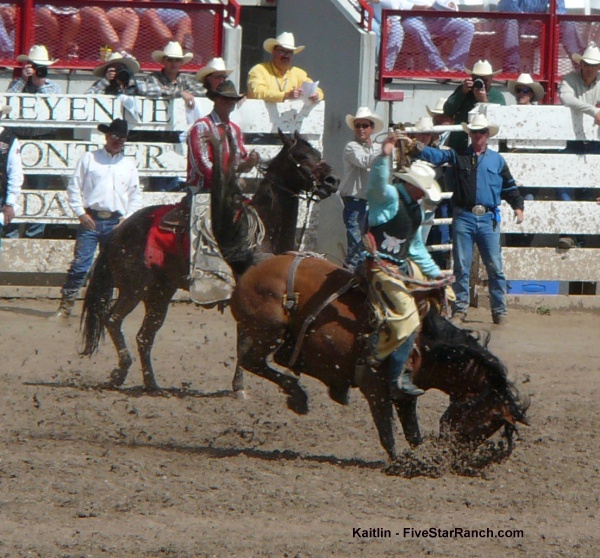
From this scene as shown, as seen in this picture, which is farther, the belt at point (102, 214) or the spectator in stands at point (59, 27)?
the spectator in stands at point (59, 27)

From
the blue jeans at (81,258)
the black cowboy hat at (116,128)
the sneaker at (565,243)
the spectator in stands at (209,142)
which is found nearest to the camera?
the spectator in stands at (209,142)

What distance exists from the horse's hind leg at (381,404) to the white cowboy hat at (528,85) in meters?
6.32

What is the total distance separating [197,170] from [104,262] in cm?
100

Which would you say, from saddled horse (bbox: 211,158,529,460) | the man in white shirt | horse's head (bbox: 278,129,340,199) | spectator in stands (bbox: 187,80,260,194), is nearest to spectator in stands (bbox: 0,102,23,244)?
the man in white shirt

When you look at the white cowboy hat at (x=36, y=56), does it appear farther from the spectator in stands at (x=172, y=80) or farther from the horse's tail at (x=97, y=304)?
the horse's tail at (x=97, y=304)

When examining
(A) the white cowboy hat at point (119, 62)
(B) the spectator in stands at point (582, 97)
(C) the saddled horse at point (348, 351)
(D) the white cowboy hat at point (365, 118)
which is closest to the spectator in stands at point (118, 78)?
(A) the white cowboy hat at point (119, 62)

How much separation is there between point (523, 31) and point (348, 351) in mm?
6915

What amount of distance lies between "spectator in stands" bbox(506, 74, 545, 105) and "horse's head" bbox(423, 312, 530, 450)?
6.02 metres

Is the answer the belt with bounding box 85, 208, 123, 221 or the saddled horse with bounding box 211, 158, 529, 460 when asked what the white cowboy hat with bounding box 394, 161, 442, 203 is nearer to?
the saddled horse with bounding box 211, 158, 529, 460

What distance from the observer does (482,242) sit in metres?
10.7

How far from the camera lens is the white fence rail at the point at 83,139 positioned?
36.0ft

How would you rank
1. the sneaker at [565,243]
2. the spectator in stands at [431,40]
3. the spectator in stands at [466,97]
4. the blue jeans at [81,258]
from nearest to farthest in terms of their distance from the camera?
the blue jeans at [81,258], the spectator in stands at [466,97], the sneaker at [565,243], the spectator in stands at [431,40]

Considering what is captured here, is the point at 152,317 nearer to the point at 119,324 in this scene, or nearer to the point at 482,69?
the point at 119,324

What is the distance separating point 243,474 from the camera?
236 inches
